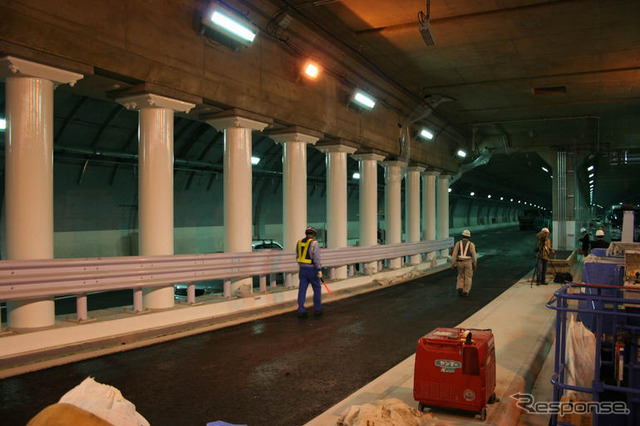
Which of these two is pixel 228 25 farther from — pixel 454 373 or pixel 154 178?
pixel 454 373

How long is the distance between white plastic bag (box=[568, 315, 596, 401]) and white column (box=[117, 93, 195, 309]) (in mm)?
6795

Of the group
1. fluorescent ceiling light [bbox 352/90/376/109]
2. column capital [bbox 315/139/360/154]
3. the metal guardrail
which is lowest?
the metal guardrail

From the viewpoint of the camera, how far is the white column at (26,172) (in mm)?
7273

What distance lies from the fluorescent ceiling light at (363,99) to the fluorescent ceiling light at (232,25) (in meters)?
5.08

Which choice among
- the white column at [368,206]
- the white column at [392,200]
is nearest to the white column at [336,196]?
the white column at [368,206]

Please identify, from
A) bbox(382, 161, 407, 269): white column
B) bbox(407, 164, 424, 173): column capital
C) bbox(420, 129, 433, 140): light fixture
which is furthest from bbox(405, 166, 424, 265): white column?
bbox(382, 161, 407, 269): white column

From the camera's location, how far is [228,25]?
9.77 metres

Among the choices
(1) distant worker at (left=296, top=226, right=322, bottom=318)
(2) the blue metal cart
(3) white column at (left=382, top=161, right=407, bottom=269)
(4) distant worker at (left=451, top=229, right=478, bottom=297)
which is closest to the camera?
(2) the blue metal cart

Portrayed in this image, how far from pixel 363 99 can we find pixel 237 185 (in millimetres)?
5779

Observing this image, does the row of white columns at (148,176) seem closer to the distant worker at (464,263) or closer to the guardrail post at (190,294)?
the guardrail post at (190,294)

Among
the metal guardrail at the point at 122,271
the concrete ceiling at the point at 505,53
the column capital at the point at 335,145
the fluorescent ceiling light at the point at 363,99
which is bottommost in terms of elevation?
the metal guardrail at the point at 122,271

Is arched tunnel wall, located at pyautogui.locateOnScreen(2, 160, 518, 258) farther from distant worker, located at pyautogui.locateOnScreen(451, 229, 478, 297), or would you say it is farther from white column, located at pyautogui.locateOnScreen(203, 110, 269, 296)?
distant worker, located at pyautogui.locateOnScreen(451, 229, 478, 297)

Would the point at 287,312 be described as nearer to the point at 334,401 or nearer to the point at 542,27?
the point at 334,401

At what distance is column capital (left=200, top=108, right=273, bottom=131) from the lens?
10.9 meters
